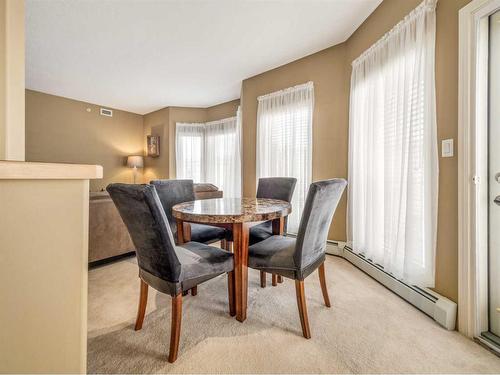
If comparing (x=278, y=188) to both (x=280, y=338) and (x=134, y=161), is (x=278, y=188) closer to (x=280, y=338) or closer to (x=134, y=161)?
(x=280, y=338)

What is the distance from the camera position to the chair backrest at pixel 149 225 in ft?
3.62

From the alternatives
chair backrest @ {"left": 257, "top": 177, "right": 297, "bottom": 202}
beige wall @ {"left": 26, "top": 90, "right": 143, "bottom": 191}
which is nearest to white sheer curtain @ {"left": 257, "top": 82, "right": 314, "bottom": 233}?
chair backrest @ {"left": 257, "top": 177, "right": 297, "bottom": 202}

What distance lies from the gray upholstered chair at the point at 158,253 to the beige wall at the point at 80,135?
432cm

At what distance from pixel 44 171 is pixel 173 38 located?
105 inches

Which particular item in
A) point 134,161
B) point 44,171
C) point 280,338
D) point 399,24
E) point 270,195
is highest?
point 399,24

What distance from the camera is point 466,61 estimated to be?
1.35m

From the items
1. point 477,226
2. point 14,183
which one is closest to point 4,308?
point 14,183

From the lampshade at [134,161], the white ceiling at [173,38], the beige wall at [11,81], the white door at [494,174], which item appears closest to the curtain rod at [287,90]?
the white ceiling at [173,38]

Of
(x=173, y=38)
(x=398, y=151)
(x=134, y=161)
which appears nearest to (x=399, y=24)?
(x=398, y=151)

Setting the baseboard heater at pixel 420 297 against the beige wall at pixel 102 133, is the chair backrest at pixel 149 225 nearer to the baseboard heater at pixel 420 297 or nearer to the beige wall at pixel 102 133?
the baseboard heater at pixel 420 297

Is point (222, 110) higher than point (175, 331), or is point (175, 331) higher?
point (222, 110)

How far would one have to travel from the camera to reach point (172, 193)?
223 cm

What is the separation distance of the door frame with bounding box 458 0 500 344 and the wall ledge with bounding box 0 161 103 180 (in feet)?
6.30

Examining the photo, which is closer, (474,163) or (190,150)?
(474,163)
